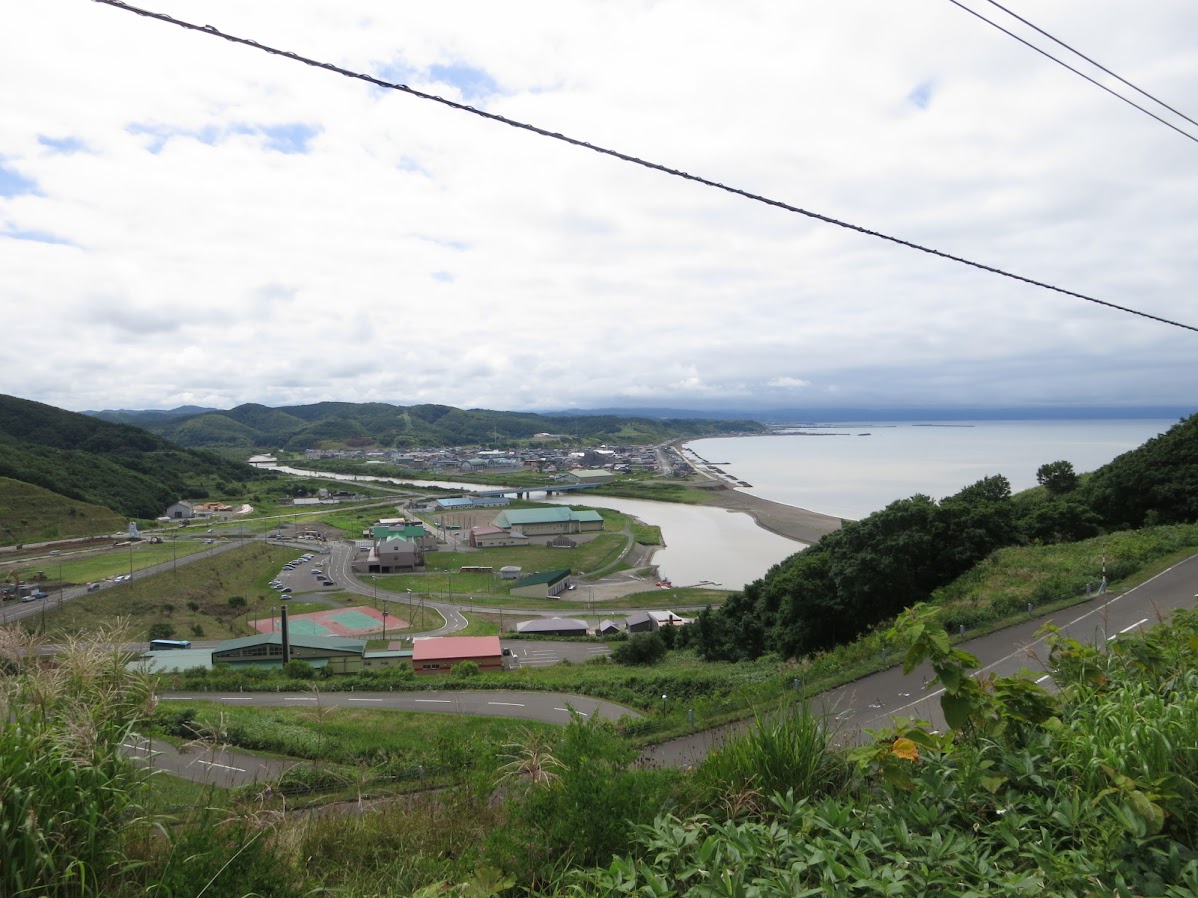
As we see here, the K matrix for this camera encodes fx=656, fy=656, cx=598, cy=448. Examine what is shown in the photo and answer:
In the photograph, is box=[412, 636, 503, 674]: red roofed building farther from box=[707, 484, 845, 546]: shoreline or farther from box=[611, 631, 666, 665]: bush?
box=[707, 484, 845, 546]: shoreline

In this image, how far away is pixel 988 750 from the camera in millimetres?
2338

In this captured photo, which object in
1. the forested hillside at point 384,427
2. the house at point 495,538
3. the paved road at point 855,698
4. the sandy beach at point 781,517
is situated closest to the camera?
the paved road at point 855,698

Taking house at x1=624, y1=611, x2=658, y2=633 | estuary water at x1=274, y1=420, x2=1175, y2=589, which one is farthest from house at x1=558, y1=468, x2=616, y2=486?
house at x1=624, y1=611, x2=658, y2=633

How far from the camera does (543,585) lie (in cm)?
3209

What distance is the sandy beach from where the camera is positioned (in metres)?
39.9

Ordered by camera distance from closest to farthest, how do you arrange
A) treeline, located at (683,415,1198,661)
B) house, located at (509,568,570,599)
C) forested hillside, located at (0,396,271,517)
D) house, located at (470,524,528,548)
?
treeline, located at (683,415,1198,661), house, located at (509,568,570,599), house, located at (470,524,528,548), forested hillside, located at (0,396,271,517)

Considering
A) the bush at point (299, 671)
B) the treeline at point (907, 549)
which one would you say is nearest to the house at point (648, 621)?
the treeline at point (907, 549)

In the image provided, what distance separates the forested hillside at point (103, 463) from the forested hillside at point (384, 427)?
4371 cm

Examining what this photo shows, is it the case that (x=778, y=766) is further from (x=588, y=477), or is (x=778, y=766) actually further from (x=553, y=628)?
(x=588, y=477)

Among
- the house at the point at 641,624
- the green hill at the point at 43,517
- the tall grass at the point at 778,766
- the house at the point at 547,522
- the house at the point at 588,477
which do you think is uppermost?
the tall grass at the point at 778,766

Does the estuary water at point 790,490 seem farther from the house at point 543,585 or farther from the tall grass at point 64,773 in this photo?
the tall grass at point 64,773

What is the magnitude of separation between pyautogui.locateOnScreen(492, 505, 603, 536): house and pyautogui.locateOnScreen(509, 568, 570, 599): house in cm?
1160

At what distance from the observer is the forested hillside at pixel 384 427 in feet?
419

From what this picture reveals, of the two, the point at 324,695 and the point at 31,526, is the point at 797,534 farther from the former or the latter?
the point at 31,526
